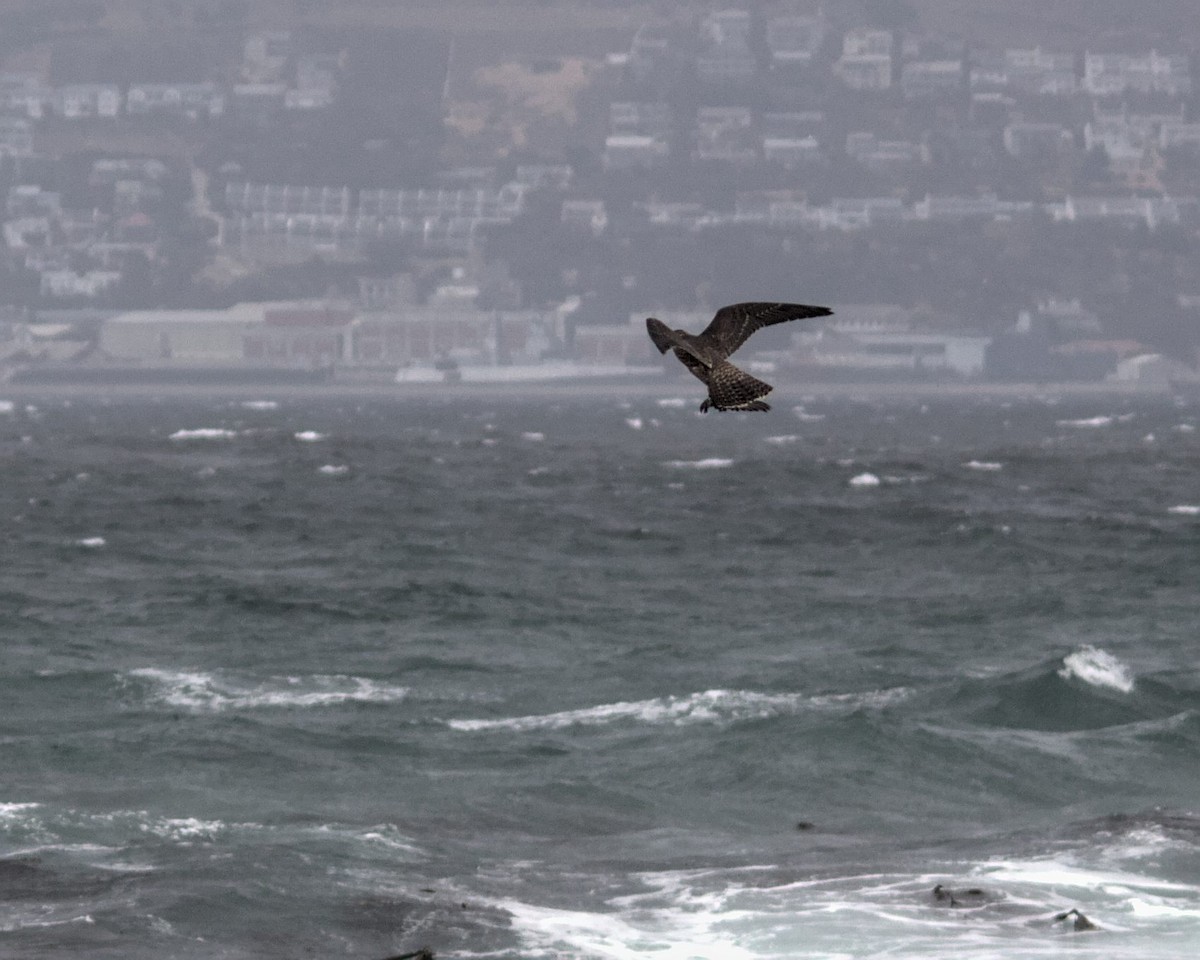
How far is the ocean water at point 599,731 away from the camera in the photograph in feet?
72.1

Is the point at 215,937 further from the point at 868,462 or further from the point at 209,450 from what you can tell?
the point at 209,450

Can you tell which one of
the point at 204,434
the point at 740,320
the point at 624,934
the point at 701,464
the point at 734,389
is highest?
the point at 740,320

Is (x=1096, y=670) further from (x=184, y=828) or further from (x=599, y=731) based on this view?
(x=184, y=828)

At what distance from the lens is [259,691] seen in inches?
1420

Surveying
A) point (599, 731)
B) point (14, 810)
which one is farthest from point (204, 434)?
point (14, 810)

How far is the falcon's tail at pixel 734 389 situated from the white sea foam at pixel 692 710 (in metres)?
21.7

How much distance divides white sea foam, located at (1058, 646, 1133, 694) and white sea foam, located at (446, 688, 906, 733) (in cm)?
287

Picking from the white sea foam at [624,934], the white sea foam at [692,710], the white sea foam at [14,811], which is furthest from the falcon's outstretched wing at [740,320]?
the white sea foam at [692,710]

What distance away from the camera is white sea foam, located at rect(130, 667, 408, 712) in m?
34.9

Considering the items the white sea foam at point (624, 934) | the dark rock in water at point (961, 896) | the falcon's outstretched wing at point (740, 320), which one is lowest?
the white sea foam at point (624, 934)

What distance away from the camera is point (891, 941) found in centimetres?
2111

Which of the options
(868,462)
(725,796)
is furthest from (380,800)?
(868,462)

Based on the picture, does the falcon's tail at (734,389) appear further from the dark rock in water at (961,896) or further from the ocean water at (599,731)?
the dark rock in water at (961,896)

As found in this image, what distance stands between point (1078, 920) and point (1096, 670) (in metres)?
16.1
